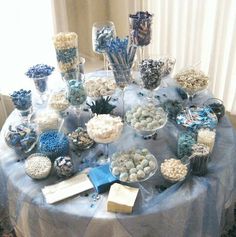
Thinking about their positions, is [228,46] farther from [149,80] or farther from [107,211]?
[107,211]

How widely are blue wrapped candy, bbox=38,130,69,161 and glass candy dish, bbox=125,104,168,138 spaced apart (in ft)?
0.87

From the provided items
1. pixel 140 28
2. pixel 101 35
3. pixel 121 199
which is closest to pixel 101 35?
pixel 101 35

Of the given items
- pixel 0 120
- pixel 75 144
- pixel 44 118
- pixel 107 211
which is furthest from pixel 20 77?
pixel 107 211

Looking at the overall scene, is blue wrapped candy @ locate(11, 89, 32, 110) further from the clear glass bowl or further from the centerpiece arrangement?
the clear glass bowl

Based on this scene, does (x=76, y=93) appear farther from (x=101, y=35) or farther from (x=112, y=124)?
(x=101, y=35)

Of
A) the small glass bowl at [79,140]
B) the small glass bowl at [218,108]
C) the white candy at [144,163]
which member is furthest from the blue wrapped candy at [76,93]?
the small glass bowl at [218,108]

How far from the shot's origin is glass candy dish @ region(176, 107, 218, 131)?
1343mm

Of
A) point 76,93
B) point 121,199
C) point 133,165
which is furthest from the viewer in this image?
point 76,93

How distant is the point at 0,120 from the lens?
225 cm

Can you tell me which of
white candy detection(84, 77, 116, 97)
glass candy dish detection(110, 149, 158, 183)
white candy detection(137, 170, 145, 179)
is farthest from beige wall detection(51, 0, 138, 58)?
white candy detection(137, 170, 145, 179)

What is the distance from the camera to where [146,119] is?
130 centimetres

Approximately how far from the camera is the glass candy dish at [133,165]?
3.67 feet

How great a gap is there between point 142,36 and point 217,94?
68 cm

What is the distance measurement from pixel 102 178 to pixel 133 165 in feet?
0.38
